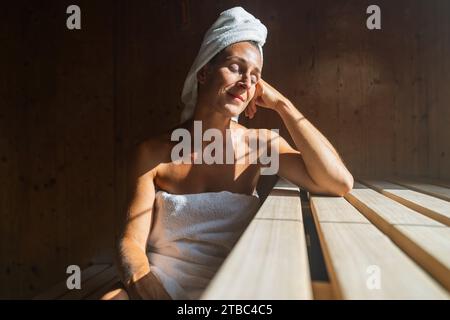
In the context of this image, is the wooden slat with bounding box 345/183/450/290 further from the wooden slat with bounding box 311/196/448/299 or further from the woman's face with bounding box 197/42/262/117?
the woman's face with bounding box 197/42/262/117

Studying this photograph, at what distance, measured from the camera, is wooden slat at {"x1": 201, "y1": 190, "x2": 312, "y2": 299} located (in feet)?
1.82

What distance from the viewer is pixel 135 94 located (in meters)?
2.69

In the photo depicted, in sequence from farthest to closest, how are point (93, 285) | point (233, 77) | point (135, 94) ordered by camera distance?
point (135, 94) → point (93, 285) → point (233, 77)

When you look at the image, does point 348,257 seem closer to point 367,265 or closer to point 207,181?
point 367,265

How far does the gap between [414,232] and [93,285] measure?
5.02 ft

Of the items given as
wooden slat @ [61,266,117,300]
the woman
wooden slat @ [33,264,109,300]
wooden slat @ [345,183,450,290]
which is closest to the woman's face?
the woman

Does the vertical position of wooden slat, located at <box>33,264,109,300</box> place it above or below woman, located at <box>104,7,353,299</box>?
below

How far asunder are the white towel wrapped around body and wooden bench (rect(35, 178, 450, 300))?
0.15 meters

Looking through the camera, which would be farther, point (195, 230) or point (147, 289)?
point (195, 230)

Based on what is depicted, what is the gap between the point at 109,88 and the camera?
270cm

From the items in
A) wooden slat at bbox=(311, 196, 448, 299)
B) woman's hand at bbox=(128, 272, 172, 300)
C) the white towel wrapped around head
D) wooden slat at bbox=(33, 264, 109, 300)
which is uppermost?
the white towel wrapped around head

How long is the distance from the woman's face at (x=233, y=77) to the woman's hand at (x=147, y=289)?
0.67 metres

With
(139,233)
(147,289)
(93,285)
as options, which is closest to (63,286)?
(93,285)
